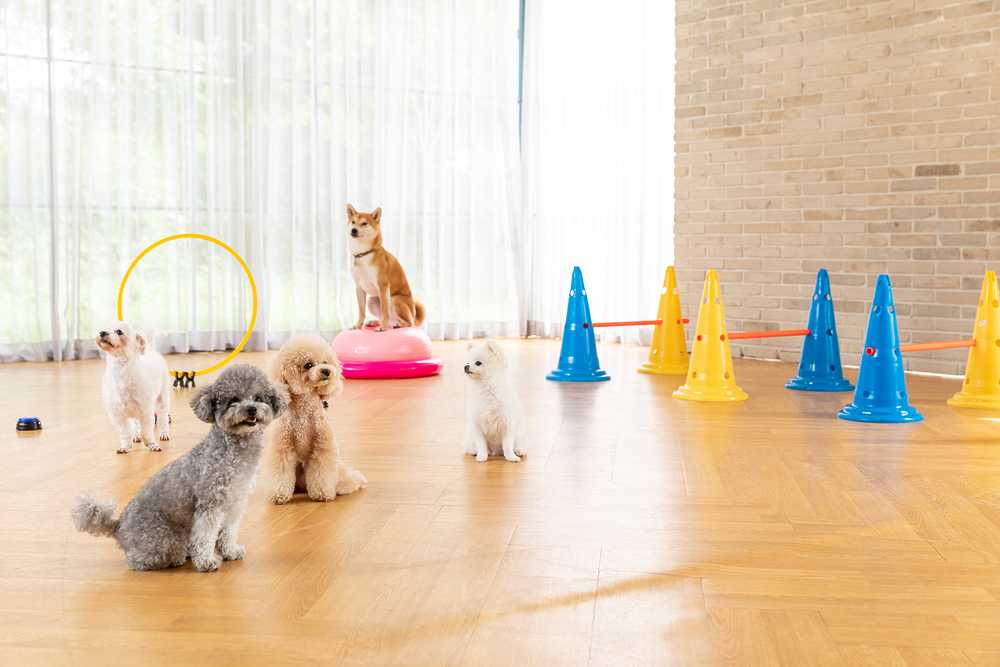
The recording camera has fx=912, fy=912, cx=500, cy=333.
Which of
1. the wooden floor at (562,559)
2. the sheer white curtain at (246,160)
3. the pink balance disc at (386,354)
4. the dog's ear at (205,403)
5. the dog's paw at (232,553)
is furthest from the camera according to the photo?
the sheer white curtain at (246,160)

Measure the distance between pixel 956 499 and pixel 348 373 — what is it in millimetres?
3639

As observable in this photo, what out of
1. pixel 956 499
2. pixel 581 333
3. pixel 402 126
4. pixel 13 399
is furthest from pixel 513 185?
pixel 956 499

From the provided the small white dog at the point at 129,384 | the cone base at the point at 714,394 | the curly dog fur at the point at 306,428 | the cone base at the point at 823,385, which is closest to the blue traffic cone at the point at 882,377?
the cone base at the point at 714,394

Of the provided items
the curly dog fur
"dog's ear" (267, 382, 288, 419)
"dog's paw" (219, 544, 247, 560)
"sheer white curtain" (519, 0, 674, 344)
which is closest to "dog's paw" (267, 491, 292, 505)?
the curly dog fur

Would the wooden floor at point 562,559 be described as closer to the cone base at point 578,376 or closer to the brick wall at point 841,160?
the cone base at point 578,376

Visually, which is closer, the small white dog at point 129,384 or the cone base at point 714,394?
the small white dog at point 129,384

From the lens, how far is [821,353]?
5074 mm

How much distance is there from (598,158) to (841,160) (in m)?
2.32

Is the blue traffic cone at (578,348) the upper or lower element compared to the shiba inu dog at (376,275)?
lower

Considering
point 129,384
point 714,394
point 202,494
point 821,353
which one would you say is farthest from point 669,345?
point 202,494

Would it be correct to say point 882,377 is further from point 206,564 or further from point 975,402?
point 206,564

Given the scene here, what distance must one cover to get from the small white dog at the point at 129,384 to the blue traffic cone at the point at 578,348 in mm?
2613

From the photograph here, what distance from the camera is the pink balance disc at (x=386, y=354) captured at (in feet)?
18.2

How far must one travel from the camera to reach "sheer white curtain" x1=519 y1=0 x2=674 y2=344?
24.5ft
